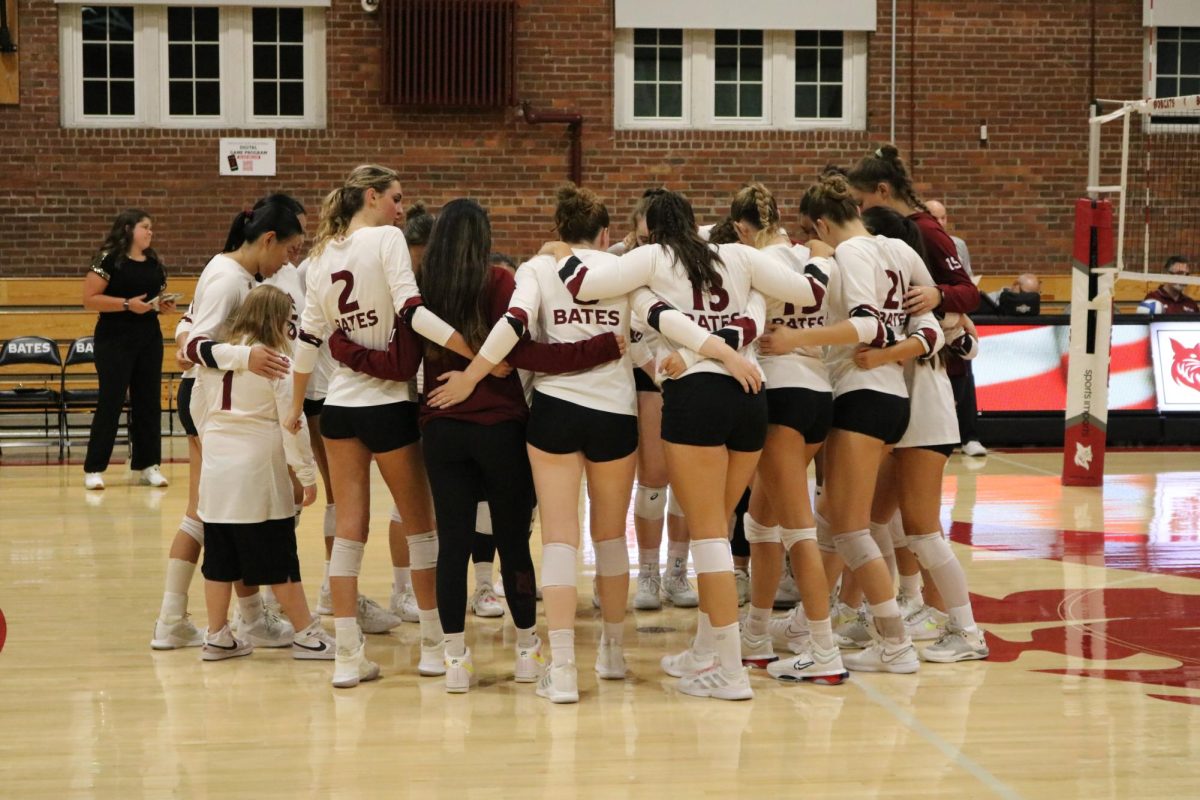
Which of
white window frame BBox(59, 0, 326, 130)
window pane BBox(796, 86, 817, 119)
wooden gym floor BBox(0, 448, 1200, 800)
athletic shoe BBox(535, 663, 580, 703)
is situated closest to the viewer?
wooden gym floor BBox(0, 448, 1200, 800)

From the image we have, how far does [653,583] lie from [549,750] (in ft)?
6.25

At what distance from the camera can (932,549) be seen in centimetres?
482

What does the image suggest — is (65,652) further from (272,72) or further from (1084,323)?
(272,72)

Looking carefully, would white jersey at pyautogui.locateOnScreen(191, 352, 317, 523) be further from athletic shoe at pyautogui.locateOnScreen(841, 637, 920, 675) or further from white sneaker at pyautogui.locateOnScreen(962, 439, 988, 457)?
white sneaker at pyautogui.locateOnScreen(962, 439, 988, 457)

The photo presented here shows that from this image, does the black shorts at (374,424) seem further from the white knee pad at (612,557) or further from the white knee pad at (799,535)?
the white knee pad at (799,535)

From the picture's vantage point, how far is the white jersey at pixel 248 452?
477 cm

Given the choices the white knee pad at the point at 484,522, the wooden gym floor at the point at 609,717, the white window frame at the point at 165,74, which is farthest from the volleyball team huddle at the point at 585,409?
the white window frame at the point at 165,74

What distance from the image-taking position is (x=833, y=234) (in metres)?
4.69

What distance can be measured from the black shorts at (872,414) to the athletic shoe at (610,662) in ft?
3.57

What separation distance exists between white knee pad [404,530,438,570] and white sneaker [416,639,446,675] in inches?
11.0

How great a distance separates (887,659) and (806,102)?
982 centimetres

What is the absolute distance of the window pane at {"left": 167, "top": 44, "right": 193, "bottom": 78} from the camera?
1298 cm

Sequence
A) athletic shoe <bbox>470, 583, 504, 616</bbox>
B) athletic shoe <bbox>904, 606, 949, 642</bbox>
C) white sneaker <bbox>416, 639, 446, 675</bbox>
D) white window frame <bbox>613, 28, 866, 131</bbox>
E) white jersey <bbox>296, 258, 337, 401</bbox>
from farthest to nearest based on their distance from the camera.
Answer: white window frame <bbox>613, 28, 866, 131</bbox> → athletic shoe <bbox>470, 583, 504, 616</bbox> → white jersey <bbox>296, 258, 337, 401</bbox> → athletic shoe <bbox>904, 606, 949, 642</bbox> → white sneaker <bbox>416, 639, 446, 675</bbox>

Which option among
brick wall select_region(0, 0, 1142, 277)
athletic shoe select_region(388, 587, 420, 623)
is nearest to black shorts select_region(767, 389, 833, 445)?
athletic shoe select_region(388, 587, 420, 623)
